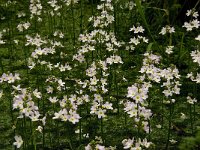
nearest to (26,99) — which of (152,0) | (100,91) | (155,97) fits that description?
(100,91)

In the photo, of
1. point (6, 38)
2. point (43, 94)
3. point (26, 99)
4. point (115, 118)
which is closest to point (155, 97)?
point (115, 118)

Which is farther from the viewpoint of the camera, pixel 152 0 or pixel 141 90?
pixel 152 0

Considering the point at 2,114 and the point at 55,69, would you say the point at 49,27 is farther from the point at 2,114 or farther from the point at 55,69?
the point at 2,114

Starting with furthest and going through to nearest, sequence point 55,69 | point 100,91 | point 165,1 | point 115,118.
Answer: point 165,1, point 55,69, point 115,118, point 100,91

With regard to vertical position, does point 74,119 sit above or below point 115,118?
above

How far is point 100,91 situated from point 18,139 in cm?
60

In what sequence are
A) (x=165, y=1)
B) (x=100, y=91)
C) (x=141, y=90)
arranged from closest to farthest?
(x=141, y=90), (x=100, y=91), (x=165, y=1)

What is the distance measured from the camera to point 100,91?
2.99 meters

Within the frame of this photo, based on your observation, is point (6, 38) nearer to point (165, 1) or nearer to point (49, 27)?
point (49, 27)

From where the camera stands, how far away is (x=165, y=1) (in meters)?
4.62

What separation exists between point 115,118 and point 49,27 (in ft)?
5.88

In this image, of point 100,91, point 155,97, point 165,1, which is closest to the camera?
point 100,91

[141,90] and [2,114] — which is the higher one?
[141,90]

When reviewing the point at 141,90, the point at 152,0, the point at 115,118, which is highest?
the point at 152,0
